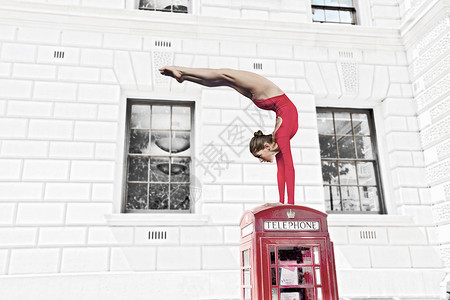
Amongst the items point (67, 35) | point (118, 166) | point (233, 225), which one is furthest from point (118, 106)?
point (233, 225)

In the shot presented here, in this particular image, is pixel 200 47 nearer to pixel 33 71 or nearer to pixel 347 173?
pixel 33 71

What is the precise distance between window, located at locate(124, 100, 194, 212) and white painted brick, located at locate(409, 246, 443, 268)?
12.2ft

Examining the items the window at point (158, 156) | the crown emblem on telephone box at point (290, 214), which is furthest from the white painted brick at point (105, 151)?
the crown emblem on telephone box at point (290, 214)

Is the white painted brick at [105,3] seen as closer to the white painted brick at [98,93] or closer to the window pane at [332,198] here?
the white painted brick at [98,93]

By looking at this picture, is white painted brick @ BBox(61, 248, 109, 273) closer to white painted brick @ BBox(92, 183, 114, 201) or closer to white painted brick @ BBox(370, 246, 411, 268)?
white painted brick @ BBox(92, 183, 114, 201)

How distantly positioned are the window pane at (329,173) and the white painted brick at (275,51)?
206 cm

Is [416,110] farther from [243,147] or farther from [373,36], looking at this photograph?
[243,147]

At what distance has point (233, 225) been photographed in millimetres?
6262

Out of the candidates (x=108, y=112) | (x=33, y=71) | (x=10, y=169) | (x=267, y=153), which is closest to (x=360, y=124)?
(x=267, y=153)

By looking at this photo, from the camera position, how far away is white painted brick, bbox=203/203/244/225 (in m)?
6.27

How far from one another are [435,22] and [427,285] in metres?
4.38

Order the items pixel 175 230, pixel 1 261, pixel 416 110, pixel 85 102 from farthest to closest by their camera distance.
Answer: pixel 416 110
pixel 85 102
pixel 175 230
pixel 1 261

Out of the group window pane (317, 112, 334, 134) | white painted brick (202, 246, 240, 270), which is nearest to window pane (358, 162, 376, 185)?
window pane (317, 112, 334, 134)

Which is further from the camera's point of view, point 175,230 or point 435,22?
point 435,22
